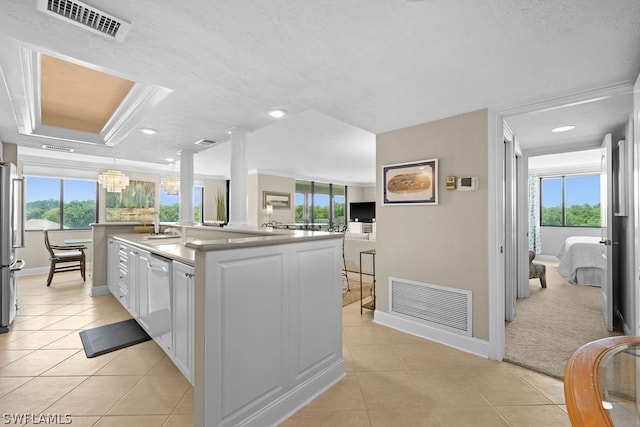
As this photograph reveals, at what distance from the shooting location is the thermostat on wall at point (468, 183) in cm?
249

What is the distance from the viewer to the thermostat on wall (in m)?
2.49

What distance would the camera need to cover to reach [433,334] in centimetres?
275

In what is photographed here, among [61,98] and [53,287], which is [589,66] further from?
[53,287]

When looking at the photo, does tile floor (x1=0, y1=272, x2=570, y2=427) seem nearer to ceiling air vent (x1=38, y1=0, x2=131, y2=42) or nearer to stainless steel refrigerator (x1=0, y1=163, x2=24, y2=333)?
stainless steel refrigerator (x1=0, y1=163, x2=24, y2=333)

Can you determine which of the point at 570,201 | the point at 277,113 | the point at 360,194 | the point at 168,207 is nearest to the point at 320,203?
the point at 360,194

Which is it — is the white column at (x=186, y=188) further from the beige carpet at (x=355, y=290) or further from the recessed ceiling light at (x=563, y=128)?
the recessed ceiling light at (x=563, y=128)

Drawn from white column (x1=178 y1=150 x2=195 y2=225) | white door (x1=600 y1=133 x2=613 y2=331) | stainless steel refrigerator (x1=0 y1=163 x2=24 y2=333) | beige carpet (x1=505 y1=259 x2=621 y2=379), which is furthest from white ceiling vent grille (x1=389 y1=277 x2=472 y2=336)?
stainless steel refrigerator (x1=0 y1=163 x2=24 y2=333)

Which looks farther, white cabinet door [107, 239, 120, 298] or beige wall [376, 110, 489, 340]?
white cabinet door [107, 239, 120, 298]

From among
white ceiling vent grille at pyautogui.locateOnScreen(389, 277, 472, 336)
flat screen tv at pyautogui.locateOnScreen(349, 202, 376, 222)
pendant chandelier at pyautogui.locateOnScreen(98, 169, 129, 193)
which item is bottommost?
white ceiling vent grille at pyautogui.locateOnScreen(389, 277, 472, 336)

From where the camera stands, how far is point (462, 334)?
2.59 metres

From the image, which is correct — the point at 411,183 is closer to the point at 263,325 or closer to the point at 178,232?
the point at 263,325

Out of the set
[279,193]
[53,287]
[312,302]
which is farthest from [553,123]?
[53,287]

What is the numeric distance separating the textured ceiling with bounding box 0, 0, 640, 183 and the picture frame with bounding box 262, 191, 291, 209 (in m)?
5.34

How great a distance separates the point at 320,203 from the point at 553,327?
7930 mm
